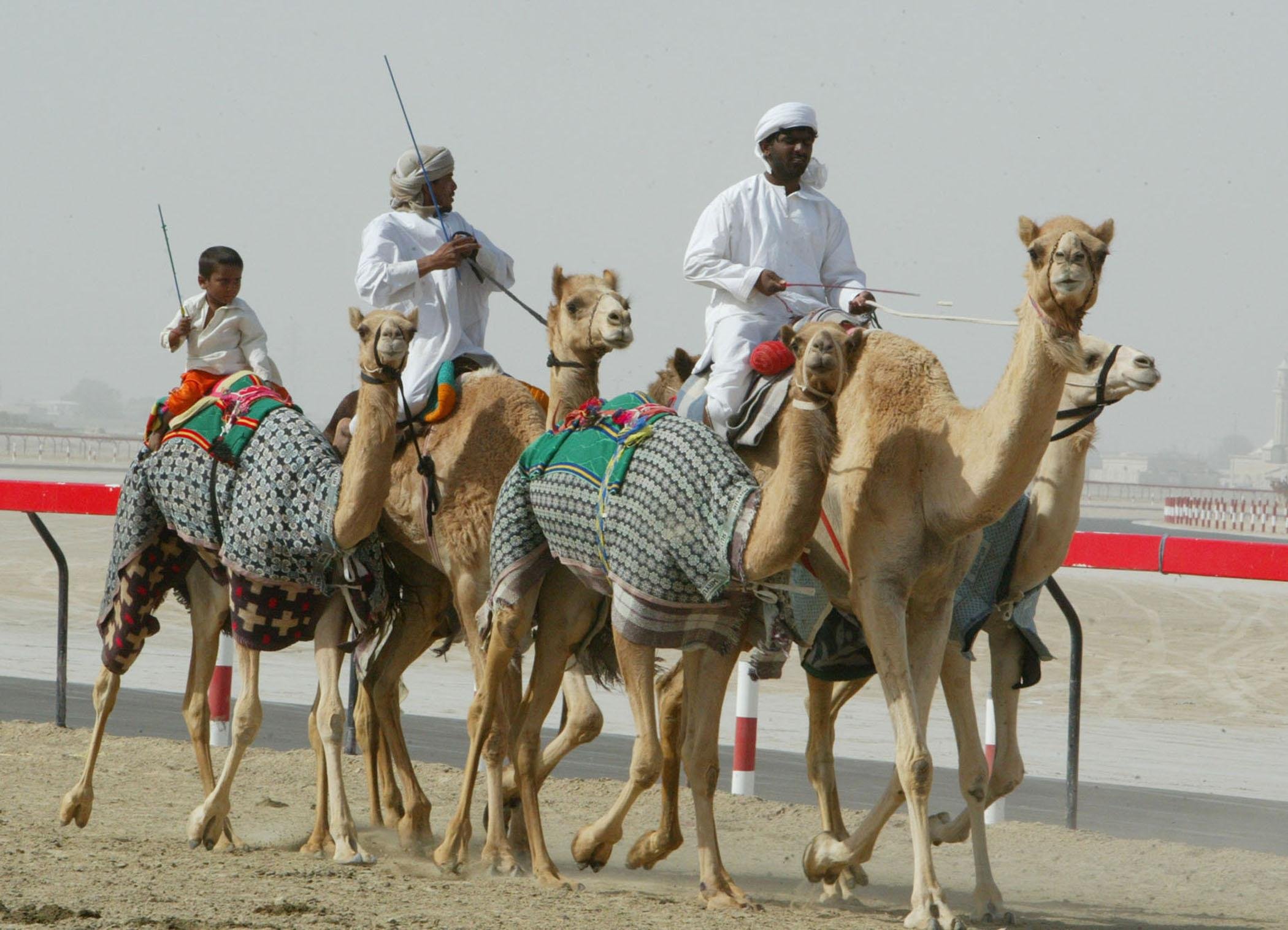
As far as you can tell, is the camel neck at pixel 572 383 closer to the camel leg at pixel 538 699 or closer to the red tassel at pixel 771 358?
the camel leg at pixel 538 699

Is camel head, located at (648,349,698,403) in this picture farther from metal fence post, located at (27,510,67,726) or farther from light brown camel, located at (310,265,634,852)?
metal fence post, located at (27,510,67,726)

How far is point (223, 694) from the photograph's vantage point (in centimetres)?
987

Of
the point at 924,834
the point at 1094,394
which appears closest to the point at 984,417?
the point at 1094,394

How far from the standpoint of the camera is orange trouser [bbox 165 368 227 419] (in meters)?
7.97

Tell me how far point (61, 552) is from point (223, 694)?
4.53 ft

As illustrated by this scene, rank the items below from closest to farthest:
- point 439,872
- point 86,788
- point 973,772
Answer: point 973,772 → point 439,872 → point 86,788

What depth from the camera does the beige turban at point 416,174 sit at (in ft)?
27.2

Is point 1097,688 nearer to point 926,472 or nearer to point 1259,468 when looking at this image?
point 926,472


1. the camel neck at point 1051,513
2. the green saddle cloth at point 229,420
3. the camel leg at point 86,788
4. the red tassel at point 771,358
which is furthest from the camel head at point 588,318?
the camel leg at point 86,788

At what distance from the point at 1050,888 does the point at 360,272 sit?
4240 mm

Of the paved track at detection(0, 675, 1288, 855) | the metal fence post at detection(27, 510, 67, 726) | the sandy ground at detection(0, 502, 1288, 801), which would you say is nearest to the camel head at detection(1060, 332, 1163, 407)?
the paved track at detection(0, 675, 1288, 855)

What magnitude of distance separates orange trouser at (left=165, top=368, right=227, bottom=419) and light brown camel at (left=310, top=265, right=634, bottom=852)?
1094 mm

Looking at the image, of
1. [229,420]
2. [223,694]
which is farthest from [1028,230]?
[223,694]

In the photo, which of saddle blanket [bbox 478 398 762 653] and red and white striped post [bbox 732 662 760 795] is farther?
red and white striped post [bbox 732 662 760 795]
